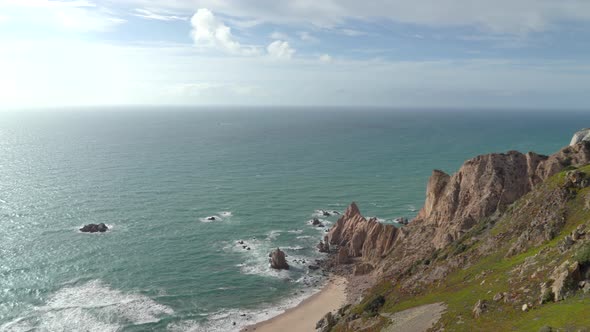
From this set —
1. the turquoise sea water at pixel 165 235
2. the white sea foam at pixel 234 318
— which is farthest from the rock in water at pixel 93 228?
the white sea foam at pixel 234 318

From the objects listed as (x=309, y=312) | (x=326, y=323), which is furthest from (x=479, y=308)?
(x=309, y=312)

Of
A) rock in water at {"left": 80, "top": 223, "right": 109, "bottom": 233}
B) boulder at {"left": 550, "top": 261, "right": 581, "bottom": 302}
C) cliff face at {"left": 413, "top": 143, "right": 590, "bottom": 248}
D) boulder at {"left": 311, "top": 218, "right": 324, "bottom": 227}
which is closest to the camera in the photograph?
boulder at {"left": 550, "top": 261, "right": 581, "bottom": 302}

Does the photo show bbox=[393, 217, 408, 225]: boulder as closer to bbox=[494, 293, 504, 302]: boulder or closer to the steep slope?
the steep slope

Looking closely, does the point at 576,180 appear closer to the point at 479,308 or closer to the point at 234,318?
the point at 479,308

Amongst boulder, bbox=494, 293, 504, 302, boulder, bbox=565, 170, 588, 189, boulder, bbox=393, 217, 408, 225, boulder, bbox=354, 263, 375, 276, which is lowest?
boulder, bbox=354, 263, 375, 276

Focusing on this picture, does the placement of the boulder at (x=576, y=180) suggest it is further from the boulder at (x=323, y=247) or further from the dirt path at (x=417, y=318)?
the boulder at (x=323, y=247)

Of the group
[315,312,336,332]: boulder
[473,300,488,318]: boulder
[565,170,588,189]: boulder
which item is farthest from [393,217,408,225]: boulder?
[473,300,488,318]: boulder
